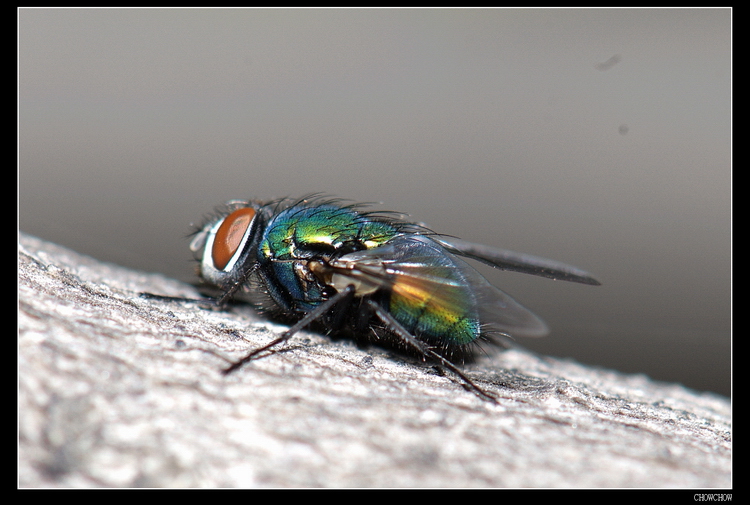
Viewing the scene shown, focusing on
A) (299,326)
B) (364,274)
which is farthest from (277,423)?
(364,274)

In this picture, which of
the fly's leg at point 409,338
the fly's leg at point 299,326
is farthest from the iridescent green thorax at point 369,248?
the fly's leg at point 299,326

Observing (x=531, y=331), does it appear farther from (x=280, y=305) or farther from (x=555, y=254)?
(x=555, y=254)

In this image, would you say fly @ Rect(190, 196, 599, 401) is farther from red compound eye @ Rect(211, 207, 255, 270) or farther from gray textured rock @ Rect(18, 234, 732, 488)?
gray textured rock @ Rect(18, 234, 732, 488)

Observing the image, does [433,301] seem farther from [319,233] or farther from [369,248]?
[319,233]

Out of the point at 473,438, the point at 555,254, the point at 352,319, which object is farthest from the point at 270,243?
the point at 555,254

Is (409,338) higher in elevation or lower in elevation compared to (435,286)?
lower

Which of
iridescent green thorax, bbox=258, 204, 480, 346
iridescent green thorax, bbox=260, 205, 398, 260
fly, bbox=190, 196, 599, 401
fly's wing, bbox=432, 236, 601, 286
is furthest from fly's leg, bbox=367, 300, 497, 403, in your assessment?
fly's wing, bbox=432, 236, 601, 286
